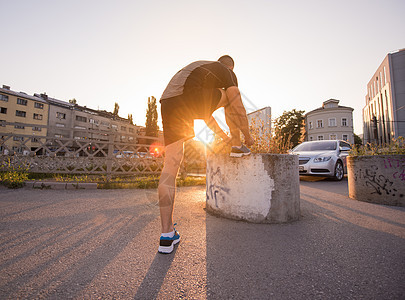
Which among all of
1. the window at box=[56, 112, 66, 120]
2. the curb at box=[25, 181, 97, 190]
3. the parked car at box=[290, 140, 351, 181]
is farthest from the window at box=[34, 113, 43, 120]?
the parked car at box=[290, 140, 351, 181]

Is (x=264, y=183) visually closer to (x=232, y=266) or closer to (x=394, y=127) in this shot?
(x=232, y=266)

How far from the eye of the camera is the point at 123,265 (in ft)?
4.23

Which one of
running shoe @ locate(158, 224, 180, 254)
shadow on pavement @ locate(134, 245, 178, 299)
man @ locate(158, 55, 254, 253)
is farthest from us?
man @ locate(158, 55, 254, 253)

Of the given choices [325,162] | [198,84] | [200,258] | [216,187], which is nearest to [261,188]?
[216,187]

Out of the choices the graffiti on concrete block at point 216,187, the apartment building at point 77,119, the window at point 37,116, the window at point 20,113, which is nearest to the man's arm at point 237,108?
the graffiti on concrete block at point 216,187

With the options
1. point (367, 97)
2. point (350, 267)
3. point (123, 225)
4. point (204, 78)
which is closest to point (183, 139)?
point (204, 78)

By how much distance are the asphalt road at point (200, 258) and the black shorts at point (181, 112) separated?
96cm

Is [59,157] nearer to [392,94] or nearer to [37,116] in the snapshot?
[392,94]

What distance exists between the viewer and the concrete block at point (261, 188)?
2230mm

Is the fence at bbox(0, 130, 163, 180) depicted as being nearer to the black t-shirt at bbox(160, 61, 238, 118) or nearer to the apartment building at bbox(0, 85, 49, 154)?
the black t-shirt at bbox(160, 61, 238, 118)

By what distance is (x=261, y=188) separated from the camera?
2.23m

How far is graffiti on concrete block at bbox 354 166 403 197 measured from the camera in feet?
10.7

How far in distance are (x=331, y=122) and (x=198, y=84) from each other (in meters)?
44.6

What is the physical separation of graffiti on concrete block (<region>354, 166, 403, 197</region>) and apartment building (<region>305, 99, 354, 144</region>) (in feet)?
130
